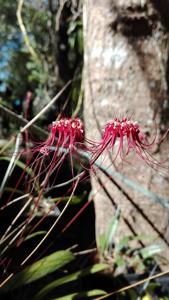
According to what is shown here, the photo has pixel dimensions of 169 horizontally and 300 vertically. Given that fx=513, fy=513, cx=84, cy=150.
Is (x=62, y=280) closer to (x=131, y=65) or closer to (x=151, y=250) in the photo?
(x=151, y=250)

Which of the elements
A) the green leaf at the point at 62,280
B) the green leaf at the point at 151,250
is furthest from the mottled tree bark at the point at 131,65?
the green leaf at the point at 62,280

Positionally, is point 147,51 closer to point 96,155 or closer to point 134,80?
point 134,80

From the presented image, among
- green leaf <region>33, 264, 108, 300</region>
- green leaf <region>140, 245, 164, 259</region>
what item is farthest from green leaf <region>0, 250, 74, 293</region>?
green leaf <region>140, 245, 164, 259</region>

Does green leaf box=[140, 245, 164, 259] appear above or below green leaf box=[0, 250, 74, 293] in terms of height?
below

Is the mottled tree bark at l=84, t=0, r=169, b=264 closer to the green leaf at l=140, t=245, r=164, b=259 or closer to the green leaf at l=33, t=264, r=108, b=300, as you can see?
the green leaf at l=140, t=245, r=164, b=259

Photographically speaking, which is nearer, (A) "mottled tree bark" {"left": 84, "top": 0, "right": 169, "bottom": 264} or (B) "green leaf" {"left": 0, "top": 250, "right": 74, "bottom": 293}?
(B) "green leaf" {"left": 0, "top": 250, "right": 74, "bottom": 293}

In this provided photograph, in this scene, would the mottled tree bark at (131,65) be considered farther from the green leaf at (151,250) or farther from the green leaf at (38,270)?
the green leaf at (38,270)

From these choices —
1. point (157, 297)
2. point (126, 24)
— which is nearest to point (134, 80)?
point (126, 24)
